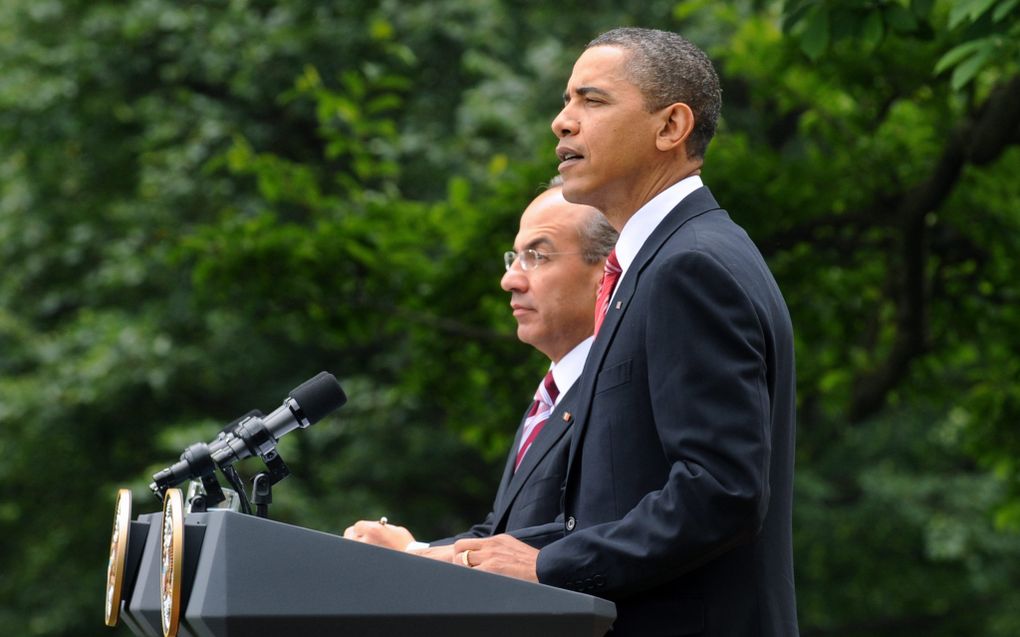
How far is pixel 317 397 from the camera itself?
2623mm

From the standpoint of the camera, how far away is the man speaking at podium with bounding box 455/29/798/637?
7.35ft

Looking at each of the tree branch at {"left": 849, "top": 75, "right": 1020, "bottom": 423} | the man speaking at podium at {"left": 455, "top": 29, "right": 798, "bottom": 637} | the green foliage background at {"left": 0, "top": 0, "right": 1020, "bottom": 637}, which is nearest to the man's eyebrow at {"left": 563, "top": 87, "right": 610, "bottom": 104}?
the man speaking at podium at {"left": 455, "top": 29, "right": 798, "bottom": 637}

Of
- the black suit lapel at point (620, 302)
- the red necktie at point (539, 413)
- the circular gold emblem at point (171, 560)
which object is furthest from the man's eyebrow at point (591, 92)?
the circular gold emblem at point (171, 560)

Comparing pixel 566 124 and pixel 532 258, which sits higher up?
pixel 566 124

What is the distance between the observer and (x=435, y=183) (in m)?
12.2

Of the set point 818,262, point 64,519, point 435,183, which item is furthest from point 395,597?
point 64,519

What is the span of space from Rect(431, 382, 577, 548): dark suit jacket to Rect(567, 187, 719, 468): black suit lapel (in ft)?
0.98

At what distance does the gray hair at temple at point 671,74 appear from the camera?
2646mm

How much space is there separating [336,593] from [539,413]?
1.55 meters

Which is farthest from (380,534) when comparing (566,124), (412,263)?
(412,263)

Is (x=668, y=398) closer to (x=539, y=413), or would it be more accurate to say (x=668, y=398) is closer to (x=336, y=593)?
(x=336, y=593)

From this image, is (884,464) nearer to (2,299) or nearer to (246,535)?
(2,299)

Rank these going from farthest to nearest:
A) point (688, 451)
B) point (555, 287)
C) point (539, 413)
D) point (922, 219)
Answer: point (922, 219)
point (555, 287)
point (539, 413)
point (688, 451)

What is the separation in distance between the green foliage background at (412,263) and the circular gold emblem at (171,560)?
5340mm
